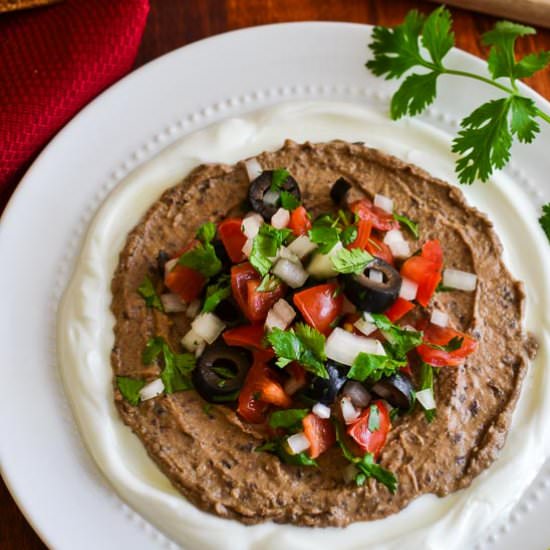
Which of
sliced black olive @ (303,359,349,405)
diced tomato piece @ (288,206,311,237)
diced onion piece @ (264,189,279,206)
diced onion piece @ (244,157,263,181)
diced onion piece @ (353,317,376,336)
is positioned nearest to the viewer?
sliced black olive @ (303,359,349,405)

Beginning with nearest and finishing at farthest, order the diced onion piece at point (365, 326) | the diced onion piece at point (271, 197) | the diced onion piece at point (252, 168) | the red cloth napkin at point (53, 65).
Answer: the diced onion piece at point (365, 326), the diced onion piece at point (271, 197), the diced onion piece at point (252, 168), the red cloth napkin at point (53, 65)

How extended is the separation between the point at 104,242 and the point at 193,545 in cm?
160

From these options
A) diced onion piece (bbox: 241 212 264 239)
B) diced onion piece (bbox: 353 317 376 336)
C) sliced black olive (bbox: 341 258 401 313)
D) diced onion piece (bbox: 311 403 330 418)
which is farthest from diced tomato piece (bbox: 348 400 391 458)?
diced onion piece (bbox: 241 212 264 239)

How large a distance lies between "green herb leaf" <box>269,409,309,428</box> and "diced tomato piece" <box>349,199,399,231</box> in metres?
1.03

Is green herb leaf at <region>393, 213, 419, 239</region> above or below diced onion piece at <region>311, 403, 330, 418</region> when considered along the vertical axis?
above

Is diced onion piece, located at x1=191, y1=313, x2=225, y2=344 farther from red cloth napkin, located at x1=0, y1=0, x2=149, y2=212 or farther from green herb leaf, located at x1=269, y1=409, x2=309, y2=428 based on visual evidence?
red cloth napkin, located at x1=0, y1=0, x2=149, y2=212

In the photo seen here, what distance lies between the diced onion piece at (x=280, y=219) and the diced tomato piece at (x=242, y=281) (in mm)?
296

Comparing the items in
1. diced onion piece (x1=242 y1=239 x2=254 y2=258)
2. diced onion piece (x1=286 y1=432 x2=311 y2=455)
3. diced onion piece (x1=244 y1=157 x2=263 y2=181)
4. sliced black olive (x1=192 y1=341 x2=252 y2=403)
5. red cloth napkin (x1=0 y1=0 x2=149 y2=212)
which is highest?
red cloth napkin (x1=0 y1=0 x2=149 y2=212)

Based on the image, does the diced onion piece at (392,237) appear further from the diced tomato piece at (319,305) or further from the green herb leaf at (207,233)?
the green herb leaf at (207,233)

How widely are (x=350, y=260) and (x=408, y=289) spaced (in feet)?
1.31

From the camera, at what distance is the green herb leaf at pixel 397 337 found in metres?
4.29

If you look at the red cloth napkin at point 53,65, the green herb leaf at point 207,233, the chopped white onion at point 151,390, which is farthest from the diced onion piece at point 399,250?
the red cloth napkin at point 53,65

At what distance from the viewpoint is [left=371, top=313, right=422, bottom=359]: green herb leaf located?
14.1ft

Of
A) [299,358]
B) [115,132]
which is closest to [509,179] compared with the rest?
[299,358]
